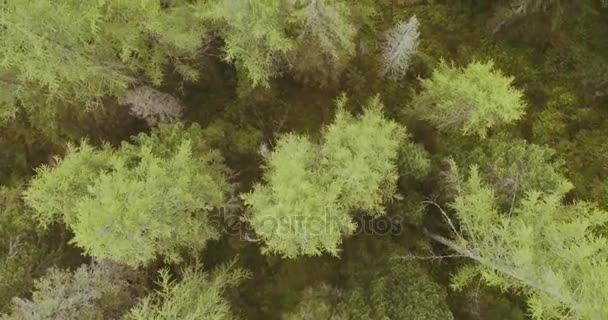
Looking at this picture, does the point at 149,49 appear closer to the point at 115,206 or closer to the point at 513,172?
the point at 115,206

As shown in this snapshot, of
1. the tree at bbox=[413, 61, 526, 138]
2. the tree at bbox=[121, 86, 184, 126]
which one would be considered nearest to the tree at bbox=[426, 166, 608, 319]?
the tree at bbox=[413, 61, 526, 138]

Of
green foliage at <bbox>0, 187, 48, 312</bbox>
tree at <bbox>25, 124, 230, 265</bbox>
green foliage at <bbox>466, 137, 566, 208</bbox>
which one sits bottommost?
green foliage at <bbox>0, 187, 48, 312</bbox>

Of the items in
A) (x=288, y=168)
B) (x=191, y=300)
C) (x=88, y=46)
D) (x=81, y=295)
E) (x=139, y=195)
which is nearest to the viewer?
(x=139, y=195)

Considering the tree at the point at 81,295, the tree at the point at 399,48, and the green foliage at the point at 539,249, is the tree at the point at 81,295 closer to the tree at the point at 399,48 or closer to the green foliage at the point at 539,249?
the green foliage at the point at 539,249

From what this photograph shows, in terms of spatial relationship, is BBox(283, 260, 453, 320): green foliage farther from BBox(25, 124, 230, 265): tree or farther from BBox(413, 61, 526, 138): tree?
BBox(413, 61, 526, 138): tree

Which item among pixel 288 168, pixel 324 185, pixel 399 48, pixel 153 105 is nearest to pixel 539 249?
pixel 324 185

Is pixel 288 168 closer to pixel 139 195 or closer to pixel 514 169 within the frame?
pixel 139 195
